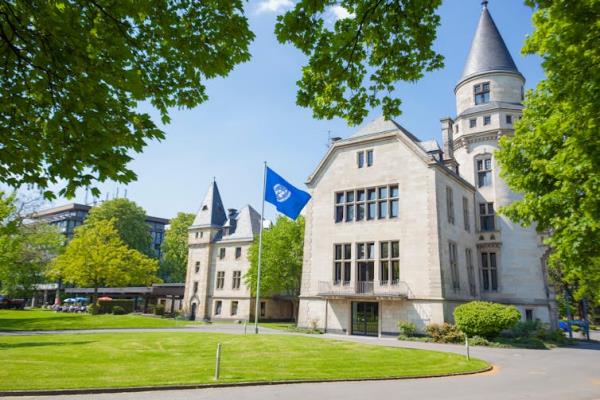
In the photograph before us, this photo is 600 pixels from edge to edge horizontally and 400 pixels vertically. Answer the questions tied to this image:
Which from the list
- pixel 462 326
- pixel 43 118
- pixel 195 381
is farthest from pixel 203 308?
pixel 43 118

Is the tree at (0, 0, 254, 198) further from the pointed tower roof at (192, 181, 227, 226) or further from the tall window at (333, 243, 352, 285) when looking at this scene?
the pointed tower roof at (192, 181, 227, 226)

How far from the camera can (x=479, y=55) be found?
127 ft

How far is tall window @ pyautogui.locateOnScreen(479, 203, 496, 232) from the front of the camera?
3527 centimetres

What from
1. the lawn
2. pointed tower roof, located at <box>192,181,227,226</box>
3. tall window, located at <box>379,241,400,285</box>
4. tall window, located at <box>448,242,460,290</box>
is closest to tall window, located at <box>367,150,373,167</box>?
tall window, located at <box>379,241,400,285</box>

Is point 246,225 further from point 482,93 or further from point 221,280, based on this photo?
point 482,93

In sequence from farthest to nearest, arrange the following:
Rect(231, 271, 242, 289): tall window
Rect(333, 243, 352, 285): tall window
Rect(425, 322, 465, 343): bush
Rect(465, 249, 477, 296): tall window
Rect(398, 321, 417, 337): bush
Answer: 1. Rect(231, 271, 242, 289): tall window
2. Rect(465, 249, 477, 296): tall window
3. Rect(333, 243, 352, 285): tall window
4. Rect(398, 321, 417, 337): bush
5. Rect(425, 322, 465, 343): bush

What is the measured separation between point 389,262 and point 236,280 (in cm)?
2532

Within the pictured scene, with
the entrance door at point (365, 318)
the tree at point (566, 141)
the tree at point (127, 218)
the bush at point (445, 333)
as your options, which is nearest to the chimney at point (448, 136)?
the entrance door at point (365, 318)

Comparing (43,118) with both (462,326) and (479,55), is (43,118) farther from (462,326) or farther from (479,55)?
(479,55)

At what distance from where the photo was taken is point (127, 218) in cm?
7388

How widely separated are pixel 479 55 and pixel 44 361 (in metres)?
39.4

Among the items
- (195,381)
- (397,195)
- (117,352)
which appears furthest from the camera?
(397,195)

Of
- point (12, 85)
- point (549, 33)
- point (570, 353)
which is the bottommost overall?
point (570, 353)

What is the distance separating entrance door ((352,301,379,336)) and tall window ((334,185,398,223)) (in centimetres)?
631
